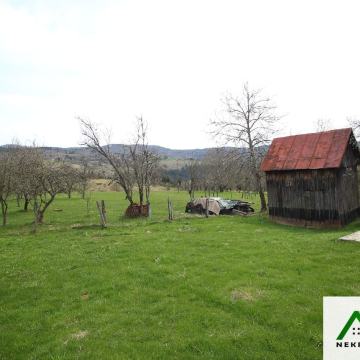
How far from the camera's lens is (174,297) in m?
10.5

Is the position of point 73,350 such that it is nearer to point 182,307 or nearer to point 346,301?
point 182,307

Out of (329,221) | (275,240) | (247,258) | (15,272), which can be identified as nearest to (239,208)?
(329,221)

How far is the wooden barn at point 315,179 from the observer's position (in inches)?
882

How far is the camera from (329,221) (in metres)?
22.5

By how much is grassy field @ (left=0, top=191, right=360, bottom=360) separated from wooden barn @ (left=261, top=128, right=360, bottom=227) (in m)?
5.83

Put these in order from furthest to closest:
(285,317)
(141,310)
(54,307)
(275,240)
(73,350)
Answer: (275,240) → (54,307) → (141,310) → (285,317) → (73,350)

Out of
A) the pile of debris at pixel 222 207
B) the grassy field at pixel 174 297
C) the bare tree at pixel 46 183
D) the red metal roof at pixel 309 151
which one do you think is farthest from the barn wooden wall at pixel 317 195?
the bare tree at pixel 46 183

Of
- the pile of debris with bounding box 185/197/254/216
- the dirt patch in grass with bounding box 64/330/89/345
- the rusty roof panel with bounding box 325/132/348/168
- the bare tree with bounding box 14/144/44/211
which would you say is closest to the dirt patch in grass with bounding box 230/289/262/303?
the dirt patch in grass with bounding box 64/330/89/345

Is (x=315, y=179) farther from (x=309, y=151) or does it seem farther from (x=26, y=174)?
(x=26, y=174)

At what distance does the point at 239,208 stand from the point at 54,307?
24588 mm

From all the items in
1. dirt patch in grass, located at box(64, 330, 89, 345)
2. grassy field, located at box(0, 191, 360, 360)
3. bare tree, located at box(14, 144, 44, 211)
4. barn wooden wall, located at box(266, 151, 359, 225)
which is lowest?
dirt patch in grass, located at box(64, 330, 89, 345)

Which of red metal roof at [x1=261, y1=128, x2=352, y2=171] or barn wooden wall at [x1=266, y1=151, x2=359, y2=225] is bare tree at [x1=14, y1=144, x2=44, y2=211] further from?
barn wooden wall at [x1=266, y1=151, x2=359, y2=225]

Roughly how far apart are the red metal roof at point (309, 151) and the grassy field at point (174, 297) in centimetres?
710

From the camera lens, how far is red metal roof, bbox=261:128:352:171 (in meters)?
22.8
